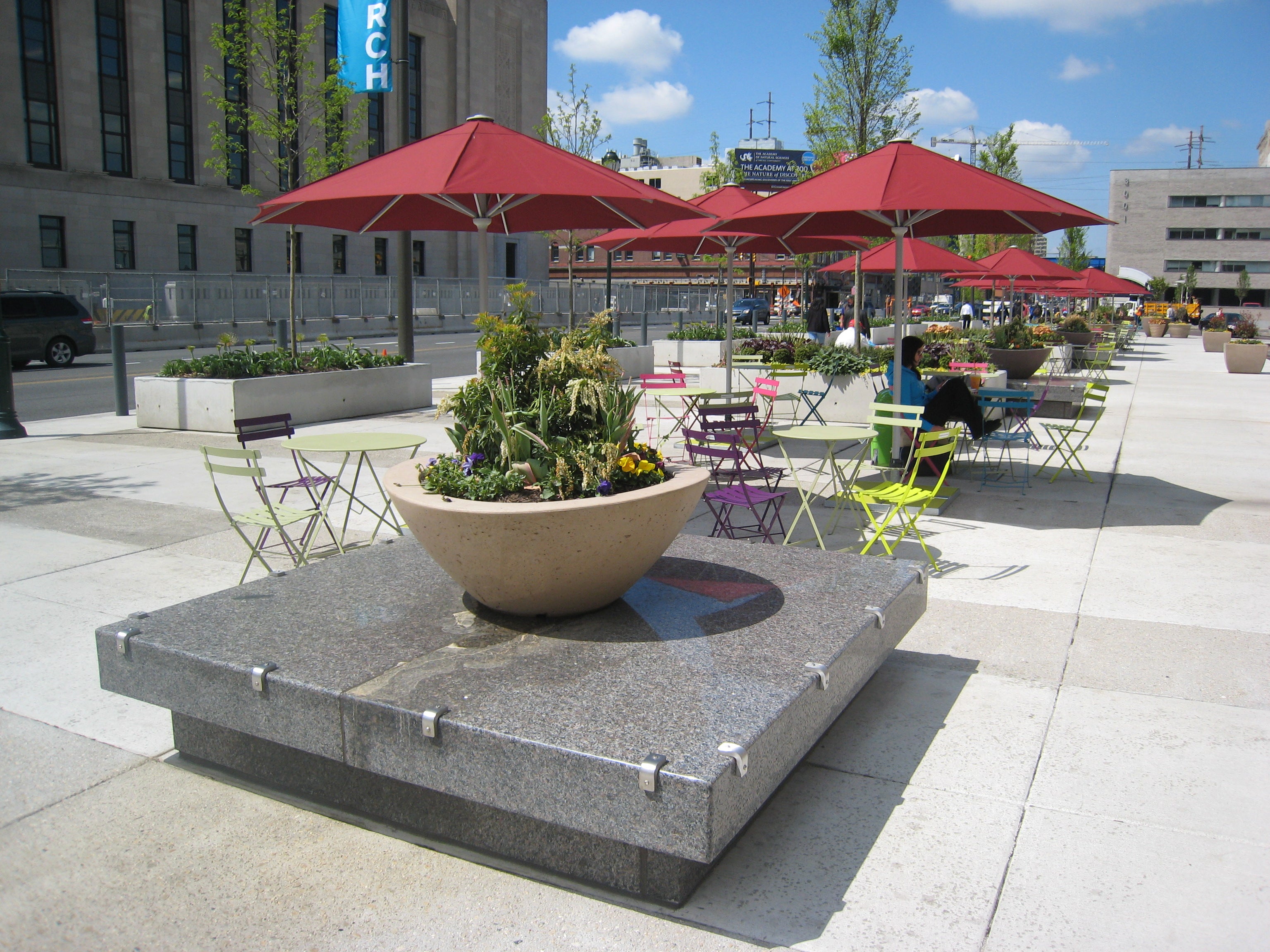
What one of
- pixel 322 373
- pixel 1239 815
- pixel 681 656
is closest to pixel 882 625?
pixel 681 656

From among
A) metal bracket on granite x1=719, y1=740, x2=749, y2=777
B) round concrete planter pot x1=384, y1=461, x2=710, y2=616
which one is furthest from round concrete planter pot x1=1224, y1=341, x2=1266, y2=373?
metal bracket on granite x1=719, y1=740, x2=749, y2=777

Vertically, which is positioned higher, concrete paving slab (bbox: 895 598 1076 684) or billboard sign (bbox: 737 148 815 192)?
billboard sign (bbox: 737 148 815 192)

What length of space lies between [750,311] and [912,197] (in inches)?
1777

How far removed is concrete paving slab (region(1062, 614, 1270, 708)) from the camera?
495 cm

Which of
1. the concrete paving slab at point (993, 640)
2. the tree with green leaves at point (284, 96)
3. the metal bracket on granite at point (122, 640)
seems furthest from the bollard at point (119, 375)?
the concrete paving slab at point (993, 640)

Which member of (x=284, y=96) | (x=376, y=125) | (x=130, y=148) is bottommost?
(x=284, y=96)

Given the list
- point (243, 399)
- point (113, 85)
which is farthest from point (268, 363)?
point (113, 85)

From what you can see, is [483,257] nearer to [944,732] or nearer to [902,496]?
[902,496]

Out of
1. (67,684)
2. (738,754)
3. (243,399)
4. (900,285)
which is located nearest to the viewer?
(738,754)

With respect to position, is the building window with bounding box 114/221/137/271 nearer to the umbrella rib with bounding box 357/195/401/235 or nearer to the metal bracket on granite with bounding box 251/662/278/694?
the umbrella rib with bounding box 357/195/401/235

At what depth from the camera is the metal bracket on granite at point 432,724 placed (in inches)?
131

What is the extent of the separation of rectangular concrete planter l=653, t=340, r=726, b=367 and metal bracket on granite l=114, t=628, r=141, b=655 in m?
19.3

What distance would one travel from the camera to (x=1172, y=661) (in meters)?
5.34

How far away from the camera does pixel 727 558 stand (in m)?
5.44
